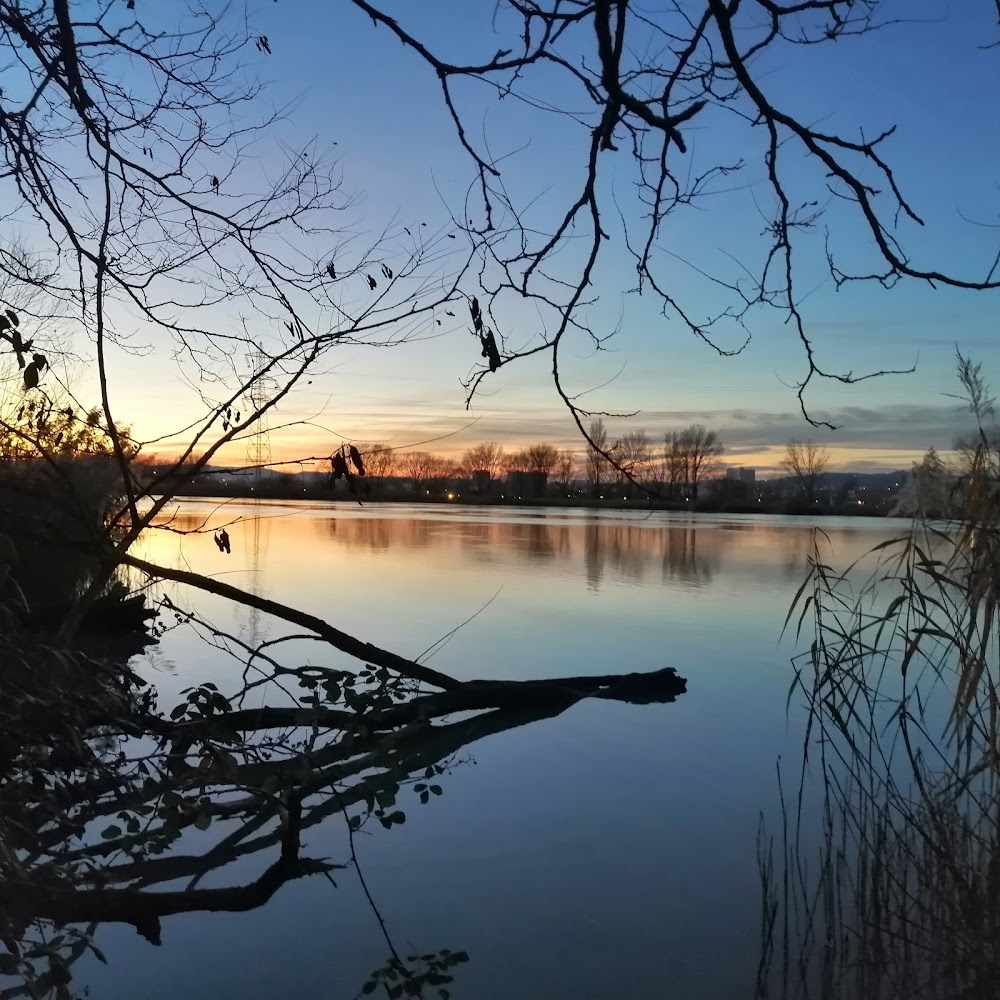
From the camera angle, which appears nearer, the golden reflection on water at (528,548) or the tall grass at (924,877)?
the tall grass at (924,877)

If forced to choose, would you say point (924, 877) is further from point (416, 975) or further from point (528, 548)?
point (528, 548)

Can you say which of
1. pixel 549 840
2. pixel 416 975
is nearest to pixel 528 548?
pixel 549 840

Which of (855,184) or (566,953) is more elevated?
(855,184)

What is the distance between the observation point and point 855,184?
1391 millimetres

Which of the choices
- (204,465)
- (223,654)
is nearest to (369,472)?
(204,465)

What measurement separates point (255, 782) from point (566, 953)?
61.2 inches

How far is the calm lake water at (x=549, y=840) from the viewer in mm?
2201

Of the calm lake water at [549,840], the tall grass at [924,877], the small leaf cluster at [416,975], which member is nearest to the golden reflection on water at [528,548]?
the calm lake water at [549,840]

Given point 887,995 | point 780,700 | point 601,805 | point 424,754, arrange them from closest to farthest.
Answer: point 887,995 < point 601,805 < point 424,754 < point 780,700

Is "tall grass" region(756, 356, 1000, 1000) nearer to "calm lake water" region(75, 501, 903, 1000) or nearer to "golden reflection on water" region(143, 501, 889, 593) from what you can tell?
"calm lake water" region(75, 501, 903, 1000)

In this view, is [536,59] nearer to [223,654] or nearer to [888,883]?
[888,883]

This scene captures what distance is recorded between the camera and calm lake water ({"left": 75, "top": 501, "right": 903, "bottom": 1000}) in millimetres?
2201

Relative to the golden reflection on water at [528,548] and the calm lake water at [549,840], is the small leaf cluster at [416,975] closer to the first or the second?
the calm lake water at [549,840]

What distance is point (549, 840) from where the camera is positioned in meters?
3.01
